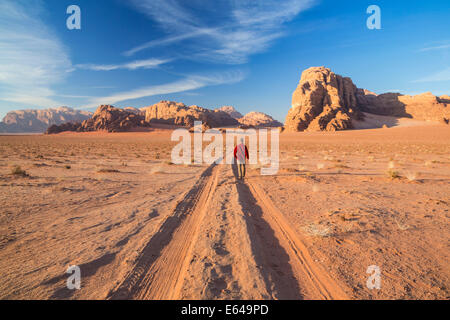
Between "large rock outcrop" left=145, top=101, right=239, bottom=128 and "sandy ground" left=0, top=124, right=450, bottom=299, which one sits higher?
"large rock outcrop" left=145, top=101, right=239, bottom=128

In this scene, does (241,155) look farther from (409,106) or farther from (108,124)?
(409,106)

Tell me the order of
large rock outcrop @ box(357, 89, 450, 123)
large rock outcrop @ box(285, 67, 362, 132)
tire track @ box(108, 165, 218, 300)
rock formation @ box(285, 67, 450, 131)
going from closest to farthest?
1. tire track @ box(108, 165, 218, 300)
2. large rock outcrop @ box(285, 67, 362, 132)
3. rock formation @ box(285, 67, 450, 131)
4. large rock outcrop @ box(357, 89, 450, 123)

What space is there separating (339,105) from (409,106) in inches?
1622

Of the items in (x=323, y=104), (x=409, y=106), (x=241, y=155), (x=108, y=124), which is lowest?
(x=241, y=155)

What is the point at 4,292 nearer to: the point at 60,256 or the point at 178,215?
the point at 60,256

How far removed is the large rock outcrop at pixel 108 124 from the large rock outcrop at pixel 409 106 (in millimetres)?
112878

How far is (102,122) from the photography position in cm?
9575

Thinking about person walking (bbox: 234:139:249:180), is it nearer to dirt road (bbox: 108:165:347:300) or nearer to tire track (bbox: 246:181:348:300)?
dirt road (bbox: 108:165:347:300)

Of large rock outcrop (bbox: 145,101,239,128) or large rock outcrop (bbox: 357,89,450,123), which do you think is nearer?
large rock outcrop (bbox: 357,89,450,123)

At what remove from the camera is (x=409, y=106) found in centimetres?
9612

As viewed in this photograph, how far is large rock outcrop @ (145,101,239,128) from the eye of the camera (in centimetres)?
11875

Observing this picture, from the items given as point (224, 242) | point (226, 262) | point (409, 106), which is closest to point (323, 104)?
point (409, 106)

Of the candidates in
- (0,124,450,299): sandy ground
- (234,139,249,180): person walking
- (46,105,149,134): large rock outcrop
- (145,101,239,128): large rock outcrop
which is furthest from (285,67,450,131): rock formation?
(0,124,450,299): sandy ground

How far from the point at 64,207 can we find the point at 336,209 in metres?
7.57
